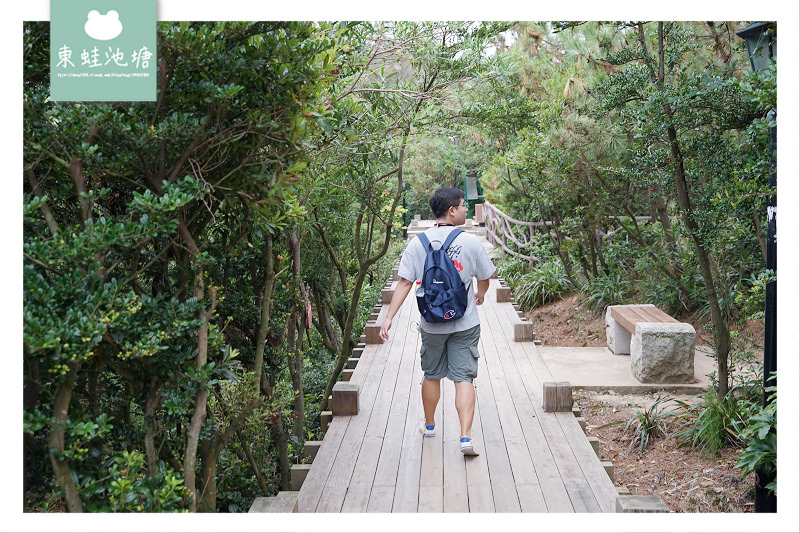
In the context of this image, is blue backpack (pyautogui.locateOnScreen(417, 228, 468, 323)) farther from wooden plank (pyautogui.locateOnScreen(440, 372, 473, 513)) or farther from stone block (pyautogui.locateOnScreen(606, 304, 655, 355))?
stone block (pyautogui.locateOnScreen(606, 304, 655, 355))

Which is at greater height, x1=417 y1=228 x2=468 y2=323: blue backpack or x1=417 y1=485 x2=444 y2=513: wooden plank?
x1=417 y1=228 x2=468 y2=323: blue backpack

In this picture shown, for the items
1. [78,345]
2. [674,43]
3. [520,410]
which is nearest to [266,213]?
[78,345]

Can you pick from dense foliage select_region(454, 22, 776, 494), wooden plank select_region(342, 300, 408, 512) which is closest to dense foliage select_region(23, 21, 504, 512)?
wooden plank select_region(342, 300, 408, 512)

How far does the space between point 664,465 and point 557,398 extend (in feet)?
4.16

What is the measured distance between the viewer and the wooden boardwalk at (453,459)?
3.44m

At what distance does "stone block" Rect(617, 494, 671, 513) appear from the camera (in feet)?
9.67

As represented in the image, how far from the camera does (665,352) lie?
6.83 meters

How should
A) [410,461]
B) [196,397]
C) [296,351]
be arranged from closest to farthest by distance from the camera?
[196,397], [410,461], [296,351]

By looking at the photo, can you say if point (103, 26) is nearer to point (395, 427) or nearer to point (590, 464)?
point (395, 427)

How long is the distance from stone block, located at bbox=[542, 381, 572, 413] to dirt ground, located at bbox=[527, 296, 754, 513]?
736 millimetres

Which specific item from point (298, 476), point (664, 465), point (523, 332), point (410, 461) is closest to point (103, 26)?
point (298, 476)

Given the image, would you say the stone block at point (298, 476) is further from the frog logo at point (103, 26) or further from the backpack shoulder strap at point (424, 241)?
the frog logo at point (103, 26)

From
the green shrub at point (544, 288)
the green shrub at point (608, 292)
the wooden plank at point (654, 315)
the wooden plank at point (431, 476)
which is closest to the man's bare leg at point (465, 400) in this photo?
the wooden plank at point (431, 476)
